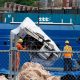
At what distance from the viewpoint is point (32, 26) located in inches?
694

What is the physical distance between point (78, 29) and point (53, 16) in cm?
237

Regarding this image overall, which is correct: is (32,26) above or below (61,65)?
above

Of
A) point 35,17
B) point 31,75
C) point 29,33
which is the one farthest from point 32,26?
point 31,75

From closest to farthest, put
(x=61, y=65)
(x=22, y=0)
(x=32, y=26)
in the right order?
(x=61, y=65)
(x=32, y=26)
(x=22, y=0)

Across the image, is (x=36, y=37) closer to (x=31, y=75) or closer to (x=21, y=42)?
(x=21, y=42)

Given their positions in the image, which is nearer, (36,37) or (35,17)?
(36,37)

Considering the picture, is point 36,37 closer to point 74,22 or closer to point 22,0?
point 74,22

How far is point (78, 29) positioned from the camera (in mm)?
19906

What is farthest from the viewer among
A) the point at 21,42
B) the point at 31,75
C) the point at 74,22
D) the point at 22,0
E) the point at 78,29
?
the point at 22,0

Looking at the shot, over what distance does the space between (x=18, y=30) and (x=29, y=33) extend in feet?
1.77

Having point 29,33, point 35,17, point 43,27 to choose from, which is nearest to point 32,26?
point 29,33

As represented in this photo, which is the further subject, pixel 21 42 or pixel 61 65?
pixel 21 42

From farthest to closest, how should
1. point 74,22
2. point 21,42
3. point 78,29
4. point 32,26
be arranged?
point 74,22 → point 78,29 → point 32,26 → point 21,42

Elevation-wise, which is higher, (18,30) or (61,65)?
(18,30)
